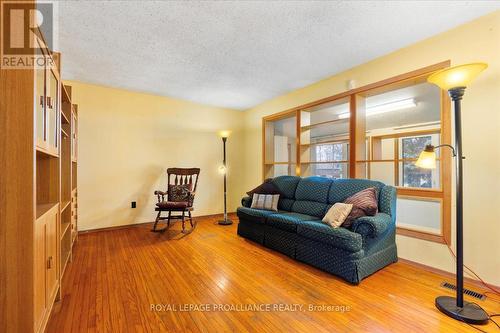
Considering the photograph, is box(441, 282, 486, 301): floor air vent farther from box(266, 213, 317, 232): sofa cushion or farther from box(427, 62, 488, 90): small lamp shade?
box(427, 62, 488, 90): small lamp shade

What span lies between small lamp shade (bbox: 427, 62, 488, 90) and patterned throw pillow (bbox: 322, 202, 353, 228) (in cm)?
132

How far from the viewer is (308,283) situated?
2170 millimetres

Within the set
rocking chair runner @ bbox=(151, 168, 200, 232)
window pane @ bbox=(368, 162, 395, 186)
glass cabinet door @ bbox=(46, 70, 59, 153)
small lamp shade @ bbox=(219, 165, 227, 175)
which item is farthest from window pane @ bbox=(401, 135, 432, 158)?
glass cabinet door @ bbox=(46, 70, 59, 153)

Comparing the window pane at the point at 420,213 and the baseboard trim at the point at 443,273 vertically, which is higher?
the window pane at the point at 420,213

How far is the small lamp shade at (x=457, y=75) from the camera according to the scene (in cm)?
161

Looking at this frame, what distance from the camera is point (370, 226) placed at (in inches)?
85.0

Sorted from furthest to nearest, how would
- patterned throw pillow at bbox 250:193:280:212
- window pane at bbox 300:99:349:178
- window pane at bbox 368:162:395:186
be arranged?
window pane at bbox 368:162:395:186 → window pane at bbox 300:99:349:178 → patterned throw pillow at bbox 250:193:280:212

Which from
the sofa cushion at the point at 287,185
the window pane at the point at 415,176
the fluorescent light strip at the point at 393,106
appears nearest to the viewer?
the sofa cushion at the point at 287,185

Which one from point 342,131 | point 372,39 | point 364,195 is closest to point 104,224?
point 364,195

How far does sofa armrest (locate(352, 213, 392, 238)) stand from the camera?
7.07 feet

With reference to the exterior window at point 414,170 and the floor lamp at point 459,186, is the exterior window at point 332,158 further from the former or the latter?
the floor lamp at point 459,186

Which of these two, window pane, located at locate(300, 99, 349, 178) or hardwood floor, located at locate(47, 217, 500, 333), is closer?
hardwood floor, located at locate(47, 217, 500, 333)

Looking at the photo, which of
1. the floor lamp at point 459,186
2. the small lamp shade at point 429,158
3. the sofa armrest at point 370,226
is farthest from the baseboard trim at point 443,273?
the small lamp shade at point 429,158

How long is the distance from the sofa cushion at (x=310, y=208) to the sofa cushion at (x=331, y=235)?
46cm
